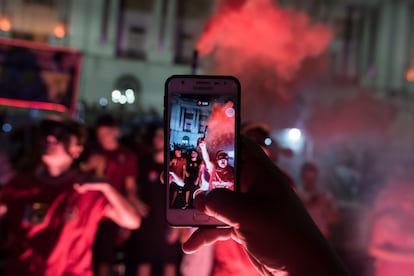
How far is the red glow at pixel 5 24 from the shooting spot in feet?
76.4

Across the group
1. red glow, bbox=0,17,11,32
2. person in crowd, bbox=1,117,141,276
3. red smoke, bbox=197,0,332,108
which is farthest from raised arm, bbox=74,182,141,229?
red glow, bbox=0,17,11,32

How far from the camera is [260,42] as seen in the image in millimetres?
7371

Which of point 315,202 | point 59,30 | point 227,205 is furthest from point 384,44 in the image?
point 227,205

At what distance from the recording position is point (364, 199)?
11047 mm

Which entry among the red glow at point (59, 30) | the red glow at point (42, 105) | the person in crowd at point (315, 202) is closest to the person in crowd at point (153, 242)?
the person in crowd at point (315, 202)

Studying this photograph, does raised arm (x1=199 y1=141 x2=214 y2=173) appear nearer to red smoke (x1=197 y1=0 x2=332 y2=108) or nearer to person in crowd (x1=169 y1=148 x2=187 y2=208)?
person in crowd (x1=169 y1=148 x2=187 y2=208)

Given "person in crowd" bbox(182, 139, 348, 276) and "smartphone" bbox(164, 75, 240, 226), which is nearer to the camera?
"person in crowd" bbox(182, 139, 348, 276)

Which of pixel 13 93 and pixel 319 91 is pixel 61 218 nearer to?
pixel 319 91

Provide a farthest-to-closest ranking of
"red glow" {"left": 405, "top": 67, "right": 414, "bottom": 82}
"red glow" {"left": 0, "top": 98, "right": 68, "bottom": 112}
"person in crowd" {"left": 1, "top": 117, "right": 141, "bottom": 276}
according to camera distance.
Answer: "red glow" {"left": 405, "top": 67, "right": 414, "bottom": 82}, "red glow" {"left": 0, "top": 98, "right": 68, "bottom": 112}, "person in crowd" {"left": 1, "top": 117, "right": 141, "bottom": 276}

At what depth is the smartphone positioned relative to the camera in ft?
5.00

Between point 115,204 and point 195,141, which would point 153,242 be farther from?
point 195,141

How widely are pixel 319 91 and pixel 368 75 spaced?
10929 mm

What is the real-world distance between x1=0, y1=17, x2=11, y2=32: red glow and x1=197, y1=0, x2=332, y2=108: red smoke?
61.4ft

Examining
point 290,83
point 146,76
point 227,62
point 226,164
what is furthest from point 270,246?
point 146,76
